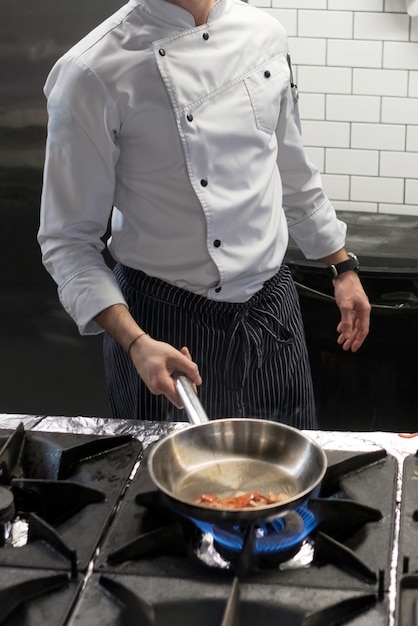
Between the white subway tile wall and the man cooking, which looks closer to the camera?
the man cooking

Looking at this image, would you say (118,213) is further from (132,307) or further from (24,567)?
(24,567)

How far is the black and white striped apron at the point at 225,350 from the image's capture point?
1.71 metres

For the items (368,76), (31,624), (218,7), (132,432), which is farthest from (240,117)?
(368,76)

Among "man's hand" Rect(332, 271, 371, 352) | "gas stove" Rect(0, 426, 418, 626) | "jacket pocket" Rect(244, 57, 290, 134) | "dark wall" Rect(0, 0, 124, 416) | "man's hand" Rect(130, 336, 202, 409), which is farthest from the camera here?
"dark wall" Rect(0, 0, 124, 416)

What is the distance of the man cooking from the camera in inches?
62.1

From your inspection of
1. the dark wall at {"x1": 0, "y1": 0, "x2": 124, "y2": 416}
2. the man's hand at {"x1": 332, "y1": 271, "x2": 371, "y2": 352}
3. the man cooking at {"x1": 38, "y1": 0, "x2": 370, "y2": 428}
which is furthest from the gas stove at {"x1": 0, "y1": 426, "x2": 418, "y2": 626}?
the dark wall at {"x1": 0, "y1": 0, "x2": 124, "y2": 416}

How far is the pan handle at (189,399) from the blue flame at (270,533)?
0.51 ft

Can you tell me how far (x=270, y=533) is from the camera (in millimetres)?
1114

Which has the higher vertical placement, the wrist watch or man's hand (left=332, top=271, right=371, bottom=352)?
the wrist watch

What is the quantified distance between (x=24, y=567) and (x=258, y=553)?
0.28 meters

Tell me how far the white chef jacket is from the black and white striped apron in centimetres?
4

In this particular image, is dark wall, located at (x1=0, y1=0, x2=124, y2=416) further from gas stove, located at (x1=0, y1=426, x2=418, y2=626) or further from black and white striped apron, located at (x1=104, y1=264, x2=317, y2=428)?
gas stove, located at (x1=0, y1=426, x2=418, y2=626)

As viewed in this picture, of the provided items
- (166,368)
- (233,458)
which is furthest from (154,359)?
(233,458)

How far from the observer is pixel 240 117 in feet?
5.51
